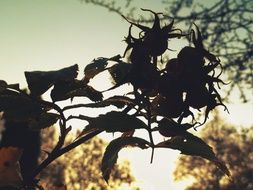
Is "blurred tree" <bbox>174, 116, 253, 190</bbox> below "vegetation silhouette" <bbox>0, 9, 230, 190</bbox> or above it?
above

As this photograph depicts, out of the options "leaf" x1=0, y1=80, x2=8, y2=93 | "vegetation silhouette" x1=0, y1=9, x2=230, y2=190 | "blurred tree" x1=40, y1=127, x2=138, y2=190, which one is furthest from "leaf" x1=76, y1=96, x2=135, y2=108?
"blurred tree" x1=40, y1=127, x2=138, y2=190

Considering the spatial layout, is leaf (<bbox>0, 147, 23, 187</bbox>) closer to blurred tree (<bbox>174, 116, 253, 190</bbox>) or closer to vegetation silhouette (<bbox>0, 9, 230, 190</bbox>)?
vegetation silhouette (<bbox>0, 9, 230, 190</bbox>)

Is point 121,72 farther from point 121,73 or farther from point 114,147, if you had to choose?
point 114,147

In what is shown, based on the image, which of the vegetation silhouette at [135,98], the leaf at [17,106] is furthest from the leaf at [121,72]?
the leaf at [17,106]

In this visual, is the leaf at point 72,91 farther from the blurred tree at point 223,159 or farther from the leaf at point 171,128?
the blurred tree at point 223,159

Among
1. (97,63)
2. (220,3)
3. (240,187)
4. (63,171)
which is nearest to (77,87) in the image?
(97,63)

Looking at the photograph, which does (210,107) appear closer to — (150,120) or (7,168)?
(150,120)
